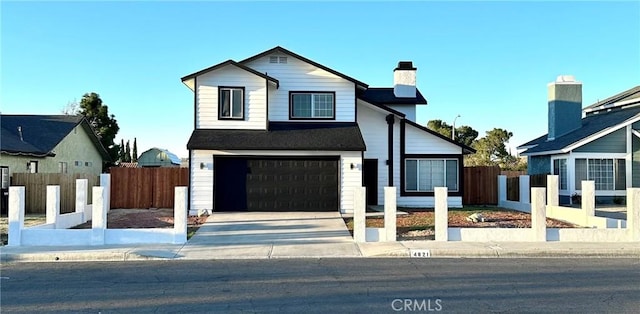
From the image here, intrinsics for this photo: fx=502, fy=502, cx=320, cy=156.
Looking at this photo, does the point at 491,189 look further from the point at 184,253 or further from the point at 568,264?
the point at 184,253

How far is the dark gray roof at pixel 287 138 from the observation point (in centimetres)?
1842

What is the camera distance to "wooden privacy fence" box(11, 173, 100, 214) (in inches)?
775

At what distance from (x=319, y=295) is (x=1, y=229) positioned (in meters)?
11.9

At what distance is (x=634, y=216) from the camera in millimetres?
12516

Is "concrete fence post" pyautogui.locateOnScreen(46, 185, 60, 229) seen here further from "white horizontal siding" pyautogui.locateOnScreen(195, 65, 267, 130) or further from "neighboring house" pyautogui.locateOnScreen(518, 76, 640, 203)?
"neighboring house" pyautogui.locateOnScreen(518, 76, 640, 203)

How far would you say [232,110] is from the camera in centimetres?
1944

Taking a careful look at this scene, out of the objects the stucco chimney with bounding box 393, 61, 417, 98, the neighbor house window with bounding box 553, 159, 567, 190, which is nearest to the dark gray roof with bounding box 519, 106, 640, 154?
the neighbor house window with bounding box 553, 159, 567, 190

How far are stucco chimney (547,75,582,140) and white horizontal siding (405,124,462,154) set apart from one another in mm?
8388

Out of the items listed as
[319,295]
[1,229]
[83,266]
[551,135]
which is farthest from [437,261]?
[551,135]

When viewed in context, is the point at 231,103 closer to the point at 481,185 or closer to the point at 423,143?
the point at 423,143

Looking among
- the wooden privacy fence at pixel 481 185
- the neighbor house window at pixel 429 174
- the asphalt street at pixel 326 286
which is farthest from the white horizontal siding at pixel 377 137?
the asphalt street at pixel 326 286

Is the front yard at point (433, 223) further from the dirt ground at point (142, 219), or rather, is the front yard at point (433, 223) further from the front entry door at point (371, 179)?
the dirt ground at point (142, 219)

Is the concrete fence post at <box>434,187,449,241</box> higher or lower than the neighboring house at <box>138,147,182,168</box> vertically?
lower

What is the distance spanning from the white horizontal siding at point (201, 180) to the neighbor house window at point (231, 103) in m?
1.74
